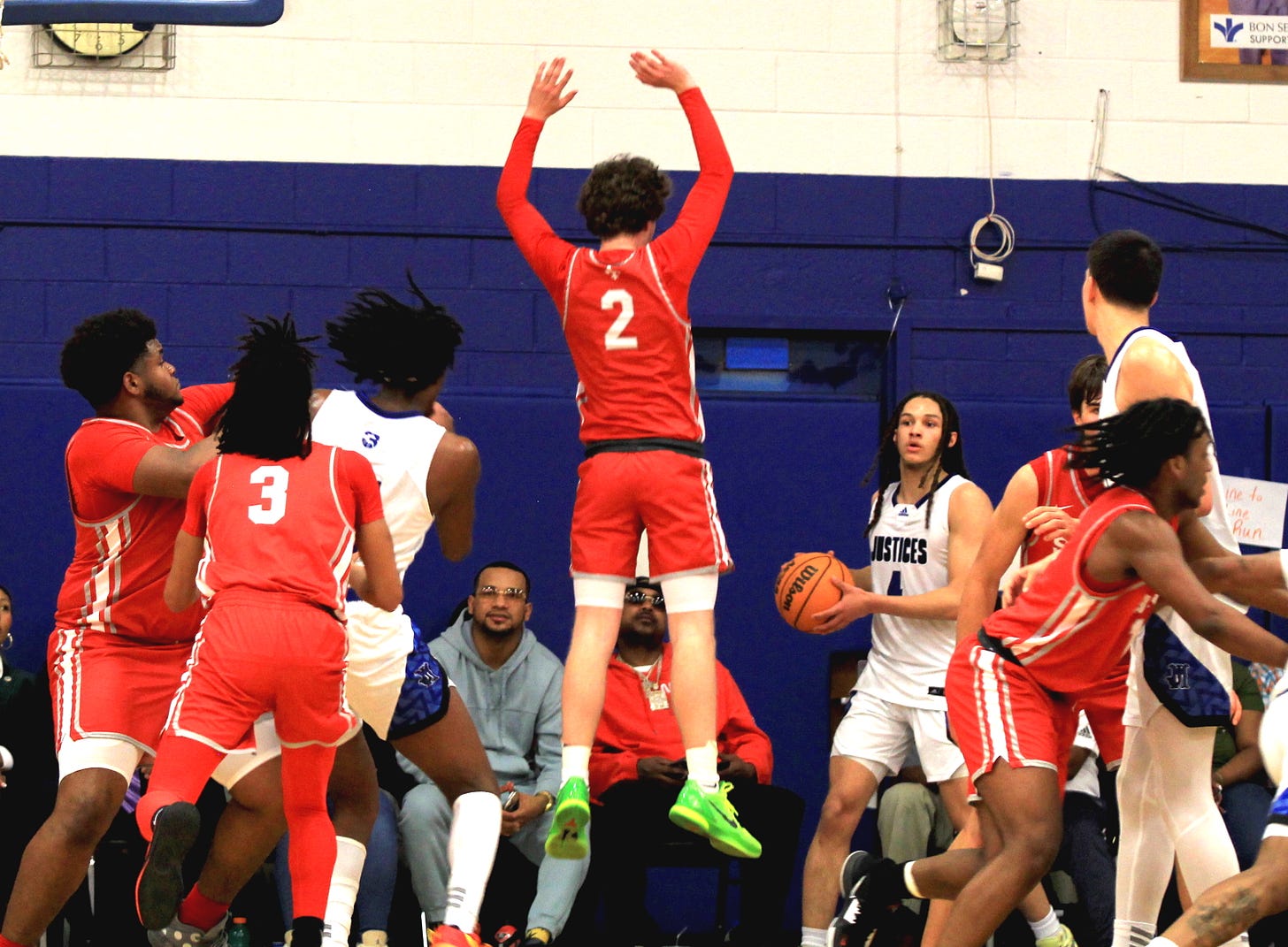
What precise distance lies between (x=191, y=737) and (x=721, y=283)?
400 centimetres

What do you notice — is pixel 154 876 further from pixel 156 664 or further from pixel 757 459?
pixel 757 459

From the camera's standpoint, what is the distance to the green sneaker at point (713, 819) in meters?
4.88

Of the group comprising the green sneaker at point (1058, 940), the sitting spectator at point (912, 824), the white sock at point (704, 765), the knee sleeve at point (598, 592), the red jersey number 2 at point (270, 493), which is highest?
the red jersey number 2 at point (270, 493)

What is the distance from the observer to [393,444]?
16.4 feet

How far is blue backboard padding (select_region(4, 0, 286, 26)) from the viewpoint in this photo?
185 inches

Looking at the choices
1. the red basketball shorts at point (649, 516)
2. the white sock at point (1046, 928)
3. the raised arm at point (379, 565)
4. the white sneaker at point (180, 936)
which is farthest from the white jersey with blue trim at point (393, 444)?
the white sock at point (1046, 928)

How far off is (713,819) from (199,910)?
1456 millimetres

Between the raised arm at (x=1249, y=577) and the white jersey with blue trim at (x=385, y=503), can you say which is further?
the white jersey with blue trim at (x=385, y=503)

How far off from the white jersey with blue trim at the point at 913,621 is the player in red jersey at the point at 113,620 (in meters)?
2.45

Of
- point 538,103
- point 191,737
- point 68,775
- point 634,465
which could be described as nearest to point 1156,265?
point 634,465

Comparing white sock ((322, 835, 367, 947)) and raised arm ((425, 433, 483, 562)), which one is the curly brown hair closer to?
raised arm ((425, 433, 483, 562))

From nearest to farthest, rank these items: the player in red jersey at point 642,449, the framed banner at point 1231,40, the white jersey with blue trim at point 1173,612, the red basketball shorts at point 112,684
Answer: the white jersey with blue trim at point 1173,612 → the red basketball shorts at point 112,684 → the player in red jersey at point 642,449 → the framed banner at point 1231,40

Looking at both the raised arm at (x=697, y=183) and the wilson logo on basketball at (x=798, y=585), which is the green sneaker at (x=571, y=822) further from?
the raised arm at (x=697, y=183)

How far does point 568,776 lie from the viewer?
196 inches
